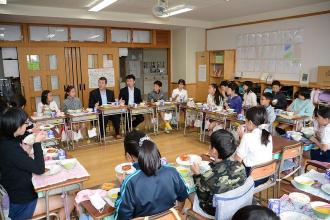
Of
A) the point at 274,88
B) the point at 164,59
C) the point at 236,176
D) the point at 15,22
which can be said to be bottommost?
the point at 236,176

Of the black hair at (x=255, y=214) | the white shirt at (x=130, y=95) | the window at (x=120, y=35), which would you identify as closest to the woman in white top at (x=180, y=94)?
the white shirt at (x=130, y=95)

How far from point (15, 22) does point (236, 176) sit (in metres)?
7.01

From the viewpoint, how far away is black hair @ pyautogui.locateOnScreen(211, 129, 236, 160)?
77.1 inches

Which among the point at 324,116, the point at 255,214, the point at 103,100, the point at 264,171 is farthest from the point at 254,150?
the point at 103,100

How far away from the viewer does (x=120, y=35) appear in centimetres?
828

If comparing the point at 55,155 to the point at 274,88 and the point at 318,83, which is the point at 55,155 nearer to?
the point at 274,88

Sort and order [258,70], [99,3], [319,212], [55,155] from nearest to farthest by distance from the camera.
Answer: [319,212], [55,155], [99,3], [258,70]

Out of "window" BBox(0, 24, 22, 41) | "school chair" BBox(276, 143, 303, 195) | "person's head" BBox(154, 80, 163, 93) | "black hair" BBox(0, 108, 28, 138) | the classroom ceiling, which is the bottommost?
"school chair" BBox(276, 143, 303, 195)

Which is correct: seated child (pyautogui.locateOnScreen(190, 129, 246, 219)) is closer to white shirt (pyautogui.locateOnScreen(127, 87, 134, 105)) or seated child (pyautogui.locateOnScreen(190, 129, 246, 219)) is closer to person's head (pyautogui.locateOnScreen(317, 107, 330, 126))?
person's head (pyautogui.locateOnScreen(317, 107, 330, 126))

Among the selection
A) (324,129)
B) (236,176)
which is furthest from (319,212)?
(324,129)

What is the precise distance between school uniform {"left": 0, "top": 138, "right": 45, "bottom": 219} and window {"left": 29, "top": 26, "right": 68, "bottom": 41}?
5714 mm

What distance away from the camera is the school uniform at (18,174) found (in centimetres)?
214

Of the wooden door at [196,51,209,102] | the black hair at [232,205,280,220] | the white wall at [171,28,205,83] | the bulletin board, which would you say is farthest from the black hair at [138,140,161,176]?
the wooden door at [196,51,209,102]

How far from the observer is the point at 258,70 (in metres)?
7.61
